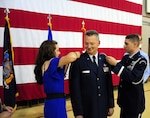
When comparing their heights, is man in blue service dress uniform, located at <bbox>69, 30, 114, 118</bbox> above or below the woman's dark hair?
below

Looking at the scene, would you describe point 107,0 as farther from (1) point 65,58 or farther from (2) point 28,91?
(1) point 65,58

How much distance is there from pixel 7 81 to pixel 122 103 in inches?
68.7

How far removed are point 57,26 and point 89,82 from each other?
299 cm

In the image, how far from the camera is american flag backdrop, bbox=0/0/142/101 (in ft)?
13.5

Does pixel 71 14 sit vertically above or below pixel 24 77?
above

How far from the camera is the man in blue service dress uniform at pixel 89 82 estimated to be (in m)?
1.91

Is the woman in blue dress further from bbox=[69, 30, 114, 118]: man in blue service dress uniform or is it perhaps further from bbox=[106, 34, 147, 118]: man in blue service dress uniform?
bbox=[106, 34, 147, 118]: man in blue service dress uniform

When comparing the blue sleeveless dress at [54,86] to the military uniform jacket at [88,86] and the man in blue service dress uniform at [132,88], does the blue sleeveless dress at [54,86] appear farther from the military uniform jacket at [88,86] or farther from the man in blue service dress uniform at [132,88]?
the man in blue service dress uniform at [132,88]

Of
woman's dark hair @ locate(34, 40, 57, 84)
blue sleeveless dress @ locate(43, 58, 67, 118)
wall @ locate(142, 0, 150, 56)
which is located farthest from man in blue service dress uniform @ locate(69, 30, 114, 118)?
wall @ locate(142, 0, 150, 56)

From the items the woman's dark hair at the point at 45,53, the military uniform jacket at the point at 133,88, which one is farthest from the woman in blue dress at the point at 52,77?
the military uniform jacket at the point at 133,88

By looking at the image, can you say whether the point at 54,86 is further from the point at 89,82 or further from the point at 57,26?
the point at 57,26

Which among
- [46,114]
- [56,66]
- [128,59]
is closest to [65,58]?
[56,66]

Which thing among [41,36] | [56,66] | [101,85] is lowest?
[101,85]

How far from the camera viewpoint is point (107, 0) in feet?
19.7
